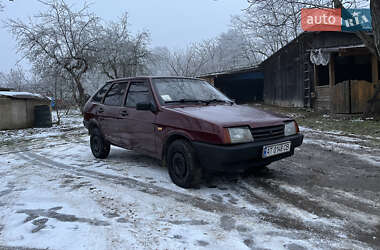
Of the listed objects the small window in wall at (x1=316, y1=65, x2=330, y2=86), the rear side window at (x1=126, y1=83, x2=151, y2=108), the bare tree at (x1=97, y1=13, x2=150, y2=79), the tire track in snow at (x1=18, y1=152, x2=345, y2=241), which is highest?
the bare tree at (x1=97, y1=13, x2=150, y2=79)

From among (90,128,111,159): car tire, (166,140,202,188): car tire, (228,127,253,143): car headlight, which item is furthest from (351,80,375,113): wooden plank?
(166,140,202,188): car tire

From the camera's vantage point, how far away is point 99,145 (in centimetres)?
560

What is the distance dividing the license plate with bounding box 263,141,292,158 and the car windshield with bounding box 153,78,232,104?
4.07ft

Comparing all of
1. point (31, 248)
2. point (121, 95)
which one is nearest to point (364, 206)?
point (31, 248)

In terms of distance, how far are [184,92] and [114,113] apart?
1405 mm

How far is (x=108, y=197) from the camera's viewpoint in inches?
138

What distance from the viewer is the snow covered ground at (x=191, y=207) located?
2451 mm

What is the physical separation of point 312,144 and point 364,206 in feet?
12.1

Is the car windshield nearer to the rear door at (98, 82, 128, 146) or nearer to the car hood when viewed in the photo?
the car hood

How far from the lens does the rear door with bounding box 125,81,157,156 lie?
4199 millimetres

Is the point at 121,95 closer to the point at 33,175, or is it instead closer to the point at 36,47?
the point at 33,175

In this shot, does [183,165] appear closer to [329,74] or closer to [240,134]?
[240,134]

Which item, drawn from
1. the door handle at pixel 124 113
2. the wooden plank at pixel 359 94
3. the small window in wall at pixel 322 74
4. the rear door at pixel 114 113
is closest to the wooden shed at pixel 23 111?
the rear door at pixel 114 113

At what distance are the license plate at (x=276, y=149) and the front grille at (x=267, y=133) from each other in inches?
4.4
